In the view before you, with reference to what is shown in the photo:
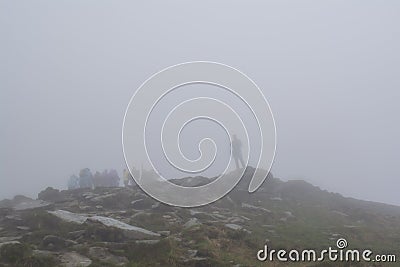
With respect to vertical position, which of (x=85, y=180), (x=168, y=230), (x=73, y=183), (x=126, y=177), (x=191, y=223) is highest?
(x=126, y=177)

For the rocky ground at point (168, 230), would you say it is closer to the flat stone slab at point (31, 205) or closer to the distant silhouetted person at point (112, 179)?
the flat stone slab at point (31, 205)

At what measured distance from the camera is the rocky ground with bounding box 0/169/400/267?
15.1 metres

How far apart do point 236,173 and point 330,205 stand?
10.4 meters

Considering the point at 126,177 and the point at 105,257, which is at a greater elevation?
the point at 126,177

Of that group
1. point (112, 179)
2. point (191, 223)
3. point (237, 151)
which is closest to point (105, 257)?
point (191, 223)

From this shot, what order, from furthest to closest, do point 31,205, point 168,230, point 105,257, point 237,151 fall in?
1. point 237,151
2. point 31,205
3. point 168,230
4. point 105,257

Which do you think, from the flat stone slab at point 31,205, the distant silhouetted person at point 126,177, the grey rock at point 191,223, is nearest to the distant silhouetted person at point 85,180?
the distant silhouetted person at point 126,177

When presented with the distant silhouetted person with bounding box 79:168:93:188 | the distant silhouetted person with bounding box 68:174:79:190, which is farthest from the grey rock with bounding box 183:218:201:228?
the distant silhouetted person with bounding box 68:174:79:190

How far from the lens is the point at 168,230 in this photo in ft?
68.6

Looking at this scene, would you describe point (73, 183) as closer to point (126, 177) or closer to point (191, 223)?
point (126, 177)

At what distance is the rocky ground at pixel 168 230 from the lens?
1507cm

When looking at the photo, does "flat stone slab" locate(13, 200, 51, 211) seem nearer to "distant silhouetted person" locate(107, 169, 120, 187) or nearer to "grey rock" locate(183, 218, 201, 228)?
"distant silhouetted person" locate(107, 169, 120, 187)

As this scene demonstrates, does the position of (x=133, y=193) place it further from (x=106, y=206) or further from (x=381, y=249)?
(x=381, y=249)

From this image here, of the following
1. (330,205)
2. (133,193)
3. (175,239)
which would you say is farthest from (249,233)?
(330,205)
